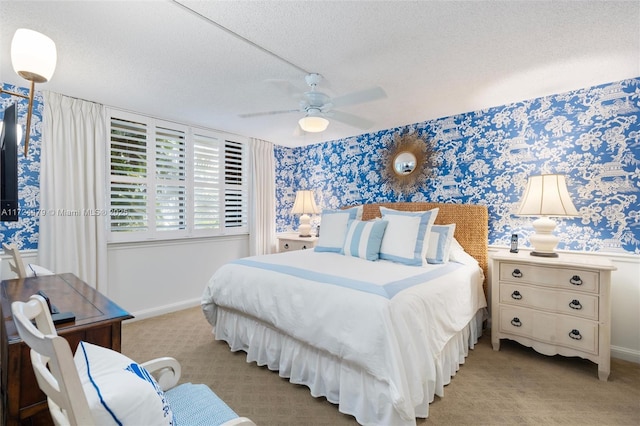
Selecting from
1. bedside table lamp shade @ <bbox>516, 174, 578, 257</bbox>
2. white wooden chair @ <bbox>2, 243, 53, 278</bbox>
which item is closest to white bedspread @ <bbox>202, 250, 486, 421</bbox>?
bedside table lamp shade @ <bbox>516, 174, 578, 257</bbox>

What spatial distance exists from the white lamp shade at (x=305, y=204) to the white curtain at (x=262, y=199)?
49cm

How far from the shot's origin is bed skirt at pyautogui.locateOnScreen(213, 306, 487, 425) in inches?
69.3

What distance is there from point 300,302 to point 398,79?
196 cm

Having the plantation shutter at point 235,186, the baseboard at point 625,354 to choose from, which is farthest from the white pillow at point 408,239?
the plantation shutter at point 235,186

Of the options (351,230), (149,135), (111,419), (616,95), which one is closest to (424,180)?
(351,230)

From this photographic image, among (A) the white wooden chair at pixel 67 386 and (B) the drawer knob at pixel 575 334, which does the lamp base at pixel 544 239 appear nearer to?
(B) the drawer knob at pixel 575 334

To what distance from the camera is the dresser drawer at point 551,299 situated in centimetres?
236

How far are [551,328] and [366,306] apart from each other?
5.91 feet

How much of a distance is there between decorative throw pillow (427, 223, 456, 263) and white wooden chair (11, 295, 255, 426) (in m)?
2.21

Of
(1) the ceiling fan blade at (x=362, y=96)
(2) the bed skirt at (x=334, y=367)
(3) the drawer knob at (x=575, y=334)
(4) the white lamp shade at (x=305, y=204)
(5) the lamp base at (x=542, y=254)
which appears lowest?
(2) the bed skirt at (x=334, y=367)

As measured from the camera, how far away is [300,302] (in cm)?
210

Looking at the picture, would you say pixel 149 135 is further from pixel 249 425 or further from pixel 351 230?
pixel 249 425

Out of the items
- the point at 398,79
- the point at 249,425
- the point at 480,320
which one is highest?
the point at 398,79

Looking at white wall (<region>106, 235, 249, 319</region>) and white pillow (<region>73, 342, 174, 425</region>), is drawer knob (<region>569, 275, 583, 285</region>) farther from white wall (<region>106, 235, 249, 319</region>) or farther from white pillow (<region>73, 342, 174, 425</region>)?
white wall (<region>106, 235, 249, 319</region>)
